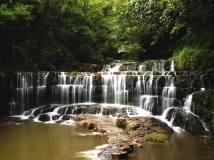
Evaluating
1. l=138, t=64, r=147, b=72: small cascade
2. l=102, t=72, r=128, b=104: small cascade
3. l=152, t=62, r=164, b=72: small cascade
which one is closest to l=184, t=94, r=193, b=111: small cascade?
l=102, t=72, r=128, b=104: small cascade

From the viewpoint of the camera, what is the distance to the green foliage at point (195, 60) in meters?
14.9

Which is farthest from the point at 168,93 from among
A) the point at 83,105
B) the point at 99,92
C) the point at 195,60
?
the point at 83,105

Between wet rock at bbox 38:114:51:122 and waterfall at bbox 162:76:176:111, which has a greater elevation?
waterfall at bbox 162:76:176:111

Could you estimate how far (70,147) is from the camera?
321 inches

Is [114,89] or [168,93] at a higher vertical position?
[114,89]

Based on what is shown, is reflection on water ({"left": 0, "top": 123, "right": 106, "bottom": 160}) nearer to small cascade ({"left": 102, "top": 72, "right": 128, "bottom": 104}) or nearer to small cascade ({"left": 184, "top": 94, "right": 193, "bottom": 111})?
small cascade ({"left": 102, "top": 72, "right": 128, "bottom": 104})

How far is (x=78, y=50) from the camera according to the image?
72.7 ft

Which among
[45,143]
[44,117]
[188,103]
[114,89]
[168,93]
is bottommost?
[45,143]

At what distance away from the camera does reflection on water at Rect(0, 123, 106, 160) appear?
7355 millimetres

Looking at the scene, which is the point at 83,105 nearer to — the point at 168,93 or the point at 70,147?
the point at 168,93

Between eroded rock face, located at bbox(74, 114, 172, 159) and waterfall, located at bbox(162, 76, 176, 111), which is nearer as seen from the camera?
eroded rock face, located at bbox(74, 114, 172, 159)

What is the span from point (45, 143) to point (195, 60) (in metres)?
12.6

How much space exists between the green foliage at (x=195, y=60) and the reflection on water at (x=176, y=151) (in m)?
7.52

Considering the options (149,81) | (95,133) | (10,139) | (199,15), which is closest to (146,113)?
(149,81)
